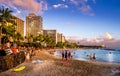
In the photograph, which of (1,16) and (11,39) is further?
(11,39)

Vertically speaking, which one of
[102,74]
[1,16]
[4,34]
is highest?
[1,16]

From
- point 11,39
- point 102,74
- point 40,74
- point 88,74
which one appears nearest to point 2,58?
point 40,74

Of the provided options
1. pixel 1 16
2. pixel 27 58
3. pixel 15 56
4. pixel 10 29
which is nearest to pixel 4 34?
pixel 10 29

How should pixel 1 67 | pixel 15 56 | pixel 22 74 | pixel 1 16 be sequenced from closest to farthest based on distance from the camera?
pixel 22 74
pixel 1 67
pixel 15 56
pixel 1 16

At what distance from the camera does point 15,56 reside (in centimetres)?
2573

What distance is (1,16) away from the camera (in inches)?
2495

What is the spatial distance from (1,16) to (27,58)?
34712 mm

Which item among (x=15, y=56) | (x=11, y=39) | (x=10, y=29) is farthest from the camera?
(x=11, y=39)

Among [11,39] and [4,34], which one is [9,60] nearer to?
[4,34]

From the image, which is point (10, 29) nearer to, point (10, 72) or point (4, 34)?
point (4, 34)

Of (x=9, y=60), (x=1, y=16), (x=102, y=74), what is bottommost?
(x=102, y=74)

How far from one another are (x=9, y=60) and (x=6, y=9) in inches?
1750

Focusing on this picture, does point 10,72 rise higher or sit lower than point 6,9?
lower

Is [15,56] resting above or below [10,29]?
below
